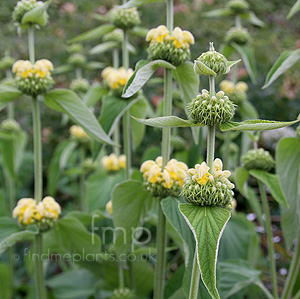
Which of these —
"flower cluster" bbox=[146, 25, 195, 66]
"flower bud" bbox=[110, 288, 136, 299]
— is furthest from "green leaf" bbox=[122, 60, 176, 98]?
"flower bud" bbox=[110, 288, 136, 299]

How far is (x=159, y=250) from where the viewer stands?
96 cm

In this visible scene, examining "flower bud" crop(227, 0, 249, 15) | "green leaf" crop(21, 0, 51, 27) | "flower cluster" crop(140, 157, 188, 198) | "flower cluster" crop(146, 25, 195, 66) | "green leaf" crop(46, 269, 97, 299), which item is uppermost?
"flower bud" crop(227, 0, 249, 15)

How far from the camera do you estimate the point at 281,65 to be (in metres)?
0.99

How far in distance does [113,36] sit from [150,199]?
74cm

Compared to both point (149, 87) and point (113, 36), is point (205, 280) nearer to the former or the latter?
point (113, 36)

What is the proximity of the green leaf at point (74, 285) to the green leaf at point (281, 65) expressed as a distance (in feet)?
3.35

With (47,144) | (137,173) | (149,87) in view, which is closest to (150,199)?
(137,173)

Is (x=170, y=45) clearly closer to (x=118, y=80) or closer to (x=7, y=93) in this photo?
(x=118, y=80)

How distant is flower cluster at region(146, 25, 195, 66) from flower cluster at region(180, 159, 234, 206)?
34cm

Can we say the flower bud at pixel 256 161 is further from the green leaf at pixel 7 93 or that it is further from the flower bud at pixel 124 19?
the green leaf at pixel 7 93

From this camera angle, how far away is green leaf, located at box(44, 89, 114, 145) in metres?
0.99

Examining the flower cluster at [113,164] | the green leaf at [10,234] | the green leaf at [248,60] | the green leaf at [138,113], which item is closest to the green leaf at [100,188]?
the flower cluster at [113,164]

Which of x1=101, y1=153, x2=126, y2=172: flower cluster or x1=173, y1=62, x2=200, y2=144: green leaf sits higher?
x1=173, y1=62, x2=200, y2=144: green leaf

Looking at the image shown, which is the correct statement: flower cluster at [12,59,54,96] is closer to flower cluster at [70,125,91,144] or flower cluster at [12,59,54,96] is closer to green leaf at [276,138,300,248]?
green leaf at [276,138,300,248]
